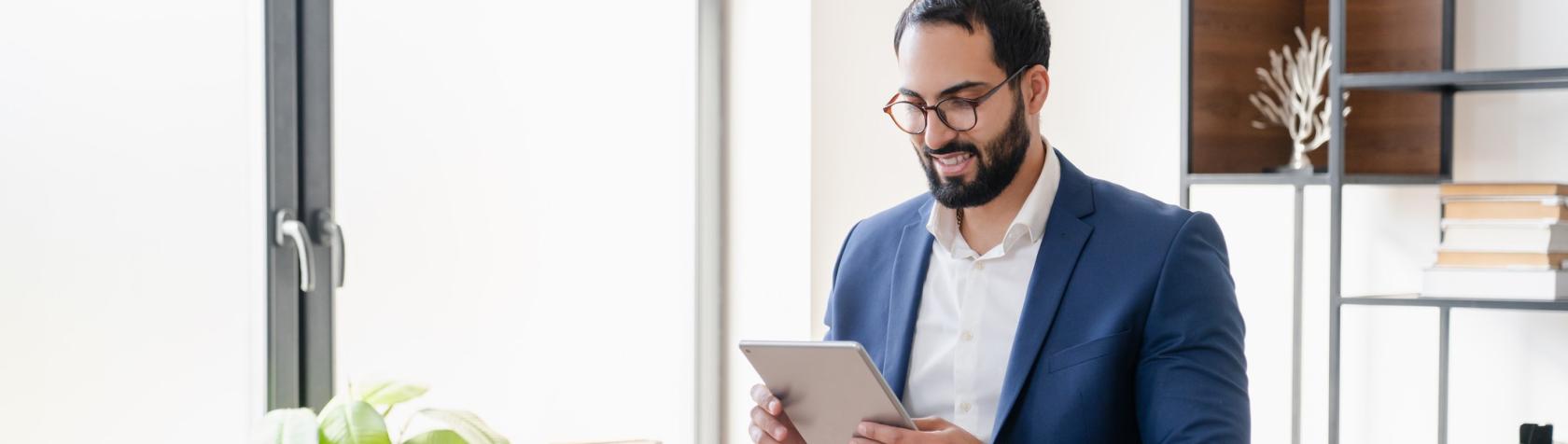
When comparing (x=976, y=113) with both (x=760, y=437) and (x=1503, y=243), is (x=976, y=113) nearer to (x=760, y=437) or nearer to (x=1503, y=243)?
(x=760, y=437)

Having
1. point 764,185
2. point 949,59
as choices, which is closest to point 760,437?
point 949,59

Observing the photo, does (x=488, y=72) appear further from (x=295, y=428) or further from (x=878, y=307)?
(x=878, y=307)

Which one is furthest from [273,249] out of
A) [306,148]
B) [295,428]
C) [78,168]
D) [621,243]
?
[621,243]

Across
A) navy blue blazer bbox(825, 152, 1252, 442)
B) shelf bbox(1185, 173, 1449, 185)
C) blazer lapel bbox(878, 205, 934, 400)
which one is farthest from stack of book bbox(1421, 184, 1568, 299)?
blazer lapel bbox(878, 205, 934, 400)

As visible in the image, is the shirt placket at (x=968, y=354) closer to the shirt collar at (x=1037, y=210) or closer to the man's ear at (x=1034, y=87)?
the shirt collar at (x=1037, y=210)

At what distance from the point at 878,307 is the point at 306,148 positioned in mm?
1326

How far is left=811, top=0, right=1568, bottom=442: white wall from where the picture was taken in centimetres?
259

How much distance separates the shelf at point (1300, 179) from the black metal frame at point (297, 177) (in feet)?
5.56

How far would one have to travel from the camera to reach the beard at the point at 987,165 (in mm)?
1593

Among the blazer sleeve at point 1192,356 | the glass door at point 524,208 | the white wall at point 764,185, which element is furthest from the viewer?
the white wall at point 764,185

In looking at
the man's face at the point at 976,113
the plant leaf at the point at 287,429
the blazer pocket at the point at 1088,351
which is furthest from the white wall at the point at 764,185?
the blazer pocket at the point at 1088,351

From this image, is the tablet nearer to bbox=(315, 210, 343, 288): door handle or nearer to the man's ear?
the man's ear

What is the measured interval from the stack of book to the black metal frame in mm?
2048

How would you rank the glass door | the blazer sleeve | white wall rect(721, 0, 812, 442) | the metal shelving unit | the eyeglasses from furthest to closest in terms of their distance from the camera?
1. white wall rect(721, 0, 812, 442)
2. the glass door
3. the metal shelving unit
4. the eyeglasses
5. the blazer sleeve
